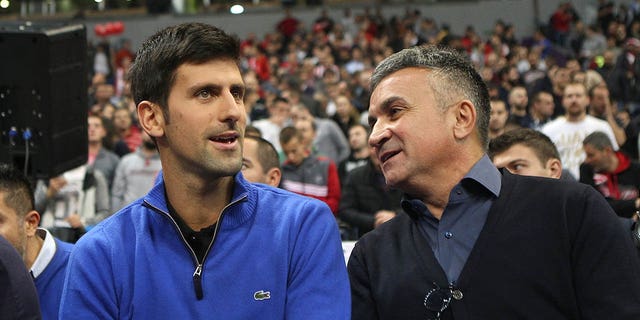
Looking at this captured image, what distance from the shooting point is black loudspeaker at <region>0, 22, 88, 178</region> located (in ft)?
20.1

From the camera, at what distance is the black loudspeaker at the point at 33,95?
611 cm

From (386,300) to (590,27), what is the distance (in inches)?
862

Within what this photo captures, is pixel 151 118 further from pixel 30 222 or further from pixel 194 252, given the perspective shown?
pixel 30 222

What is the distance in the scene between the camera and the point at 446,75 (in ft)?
11.0

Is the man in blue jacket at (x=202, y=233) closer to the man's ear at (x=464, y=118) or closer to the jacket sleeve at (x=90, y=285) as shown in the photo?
the jacket sleeve at (x=90, y=285)

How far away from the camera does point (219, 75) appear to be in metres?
2.82

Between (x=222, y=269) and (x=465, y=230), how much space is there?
0.79 m

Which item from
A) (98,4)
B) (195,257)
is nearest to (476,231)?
(195,257)

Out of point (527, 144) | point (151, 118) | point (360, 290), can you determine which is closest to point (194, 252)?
point (151, 118)

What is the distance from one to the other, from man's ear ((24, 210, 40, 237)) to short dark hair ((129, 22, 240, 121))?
6.59 ft

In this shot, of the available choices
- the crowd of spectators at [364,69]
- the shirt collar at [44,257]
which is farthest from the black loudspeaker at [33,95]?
the crowd of spectators at [364,69]

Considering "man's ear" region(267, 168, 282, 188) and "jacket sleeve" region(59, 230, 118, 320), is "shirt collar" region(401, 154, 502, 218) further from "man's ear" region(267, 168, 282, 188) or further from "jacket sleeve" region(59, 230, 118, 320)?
"man's ear" region(267, 168, 282, 188)

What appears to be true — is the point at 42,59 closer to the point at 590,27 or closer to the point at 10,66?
the point at 10,66

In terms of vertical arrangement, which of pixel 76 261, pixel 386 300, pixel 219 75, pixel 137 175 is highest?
pixel 219 75
